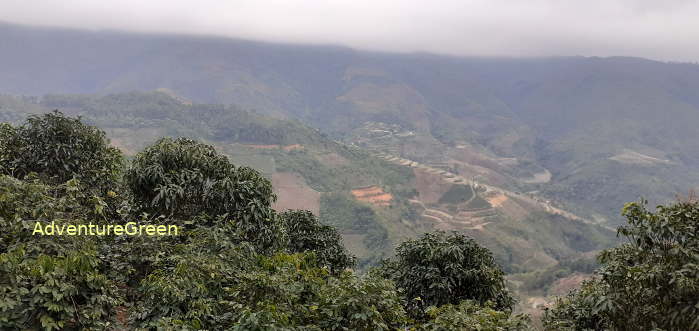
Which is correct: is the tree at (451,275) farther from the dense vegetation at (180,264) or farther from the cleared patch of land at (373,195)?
the cleared patch of land at (373,195)

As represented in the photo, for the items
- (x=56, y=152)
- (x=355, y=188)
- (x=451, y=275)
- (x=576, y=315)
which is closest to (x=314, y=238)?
(x=451, y=275)

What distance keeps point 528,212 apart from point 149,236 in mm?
115290

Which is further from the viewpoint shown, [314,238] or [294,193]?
[294,193]

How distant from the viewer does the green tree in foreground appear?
641 cm

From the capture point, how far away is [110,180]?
12281mm

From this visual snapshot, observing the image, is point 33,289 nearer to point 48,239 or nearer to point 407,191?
point 48,239

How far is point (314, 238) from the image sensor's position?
15.5 meters

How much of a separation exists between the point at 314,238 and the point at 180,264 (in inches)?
353

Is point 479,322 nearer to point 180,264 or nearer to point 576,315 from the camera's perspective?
point 180,264

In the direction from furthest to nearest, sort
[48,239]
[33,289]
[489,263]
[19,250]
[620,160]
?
[620,160] → [489,263] → [48,239] → [19,250] → [33,289]

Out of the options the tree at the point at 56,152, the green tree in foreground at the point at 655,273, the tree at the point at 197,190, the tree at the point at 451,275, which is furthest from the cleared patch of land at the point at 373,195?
the green tree in foreground at the point at 655,273

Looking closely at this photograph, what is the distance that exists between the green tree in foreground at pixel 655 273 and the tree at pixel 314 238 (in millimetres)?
9353

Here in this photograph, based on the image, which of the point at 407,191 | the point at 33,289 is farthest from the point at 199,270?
the point at 407,191

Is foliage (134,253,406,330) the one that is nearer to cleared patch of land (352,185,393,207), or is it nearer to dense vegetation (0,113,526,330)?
dense vegetation (0,113,526,330)
